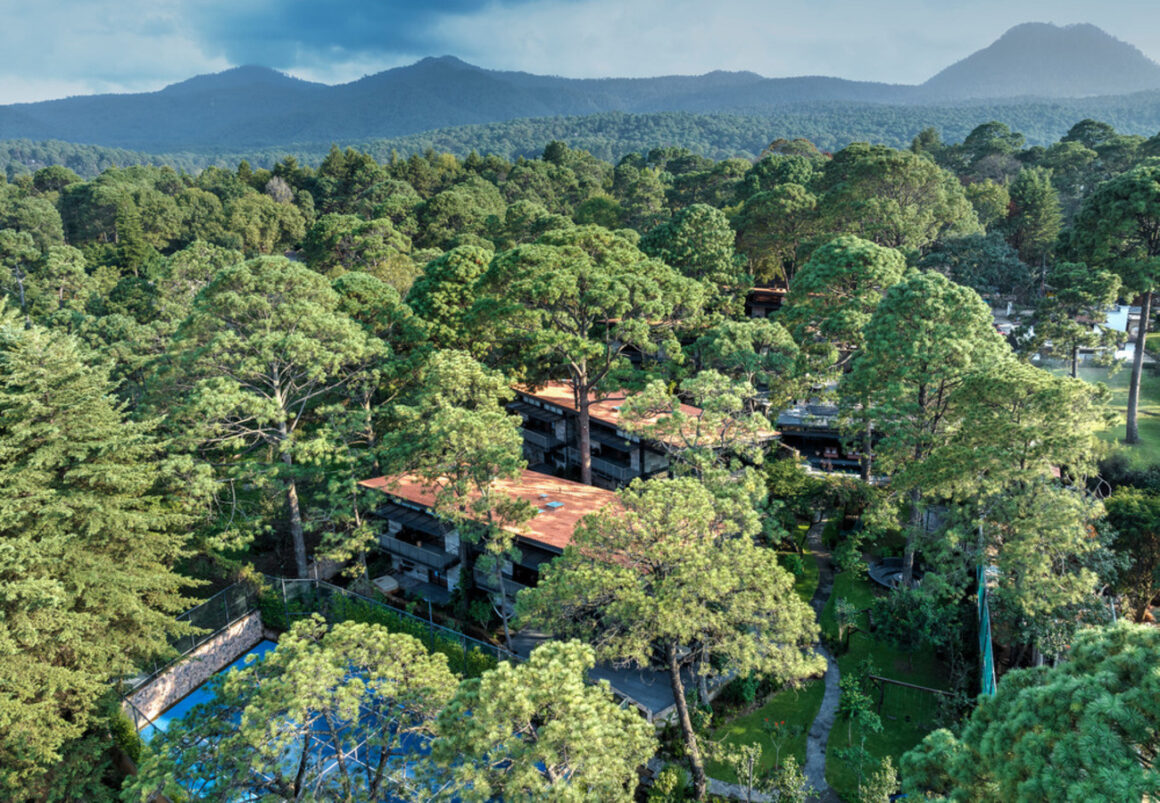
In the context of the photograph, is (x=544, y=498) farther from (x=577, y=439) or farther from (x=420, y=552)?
(x=577, y=439)

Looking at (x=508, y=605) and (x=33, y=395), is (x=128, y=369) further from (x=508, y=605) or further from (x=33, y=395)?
(x=508, y=605)

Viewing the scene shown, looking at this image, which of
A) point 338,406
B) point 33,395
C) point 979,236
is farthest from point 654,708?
point 979,236

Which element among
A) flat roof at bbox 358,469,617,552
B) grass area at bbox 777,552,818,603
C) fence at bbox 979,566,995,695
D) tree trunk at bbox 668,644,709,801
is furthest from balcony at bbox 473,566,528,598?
fence at bbox 979,566,995,695

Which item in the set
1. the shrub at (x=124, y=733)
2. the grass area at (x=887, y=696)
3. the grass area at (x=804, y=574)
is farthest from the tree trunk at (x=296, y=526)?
the grass area at (x=887, y=696)

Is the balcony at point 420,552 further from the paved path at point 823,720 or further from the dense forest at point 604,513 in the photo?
the paved path at point 823,720

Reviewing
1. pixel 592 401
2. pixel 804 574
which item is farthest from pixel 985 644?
pixel 592 401
